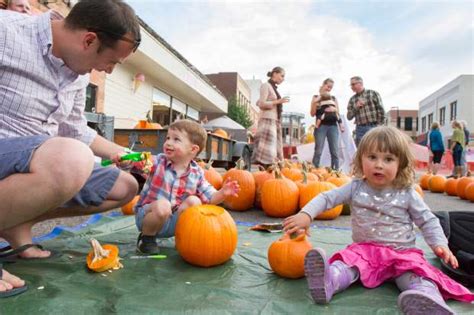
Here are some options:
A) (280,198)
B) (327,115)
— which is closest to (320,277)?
(280,198)

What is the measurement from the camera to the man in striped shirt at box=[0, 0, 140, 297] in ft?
5.50

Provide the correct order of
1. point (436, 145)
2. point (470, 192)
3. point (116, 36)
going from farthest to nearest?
point (436, 145) < point (470, 192) < point (116, 36)

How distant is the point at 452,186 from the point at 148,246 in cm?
633

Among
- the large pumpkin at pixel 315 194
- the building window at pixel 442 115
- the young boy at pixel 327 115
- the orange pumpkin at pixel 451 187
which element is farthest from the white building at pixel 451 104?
the large pumpkin at pixel 315 194

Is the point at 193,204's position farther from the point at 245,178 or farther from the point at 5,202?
the point at 245,178

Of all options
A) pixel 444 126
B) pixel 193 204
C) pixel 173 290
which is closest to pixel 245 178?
pixel 193 204

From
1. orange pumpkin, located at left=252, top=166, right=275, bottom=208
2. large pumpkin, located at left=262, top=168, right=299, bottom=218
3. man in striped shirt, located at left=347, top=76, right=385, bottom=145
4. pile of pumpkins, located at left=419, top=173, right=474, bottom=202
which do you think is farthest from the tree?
large pumpkin, located at left=262, top=168, right=299, bottom=218

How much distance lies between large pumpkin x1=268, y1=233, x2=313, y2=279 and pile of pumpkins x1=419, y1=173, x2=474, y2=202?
5.21m

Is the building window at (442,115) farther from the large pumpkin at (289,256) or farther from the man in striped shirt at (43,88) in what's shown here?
the man in striped shirt at (43,88)

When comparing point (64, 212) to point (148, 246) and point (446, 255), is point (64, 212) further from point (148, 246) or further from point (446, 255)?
point (446, 255)

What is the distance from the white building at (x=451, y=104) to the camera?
35500 millimetres

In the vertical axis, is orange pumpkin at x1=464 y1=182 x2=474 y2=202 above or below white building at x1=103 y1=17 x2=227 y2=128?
below

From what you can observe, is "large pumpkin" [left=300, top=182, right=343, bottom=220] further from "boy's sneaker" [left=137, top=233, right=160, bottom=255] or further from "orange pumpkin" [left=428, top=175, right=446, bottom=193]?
"orange pumpkin" [left=428, top=175, right=446, bottom=193]

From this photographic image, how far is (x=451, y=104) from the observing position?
39000 millimetres
